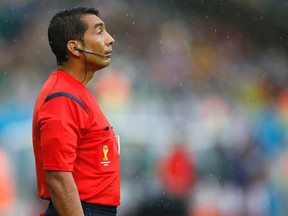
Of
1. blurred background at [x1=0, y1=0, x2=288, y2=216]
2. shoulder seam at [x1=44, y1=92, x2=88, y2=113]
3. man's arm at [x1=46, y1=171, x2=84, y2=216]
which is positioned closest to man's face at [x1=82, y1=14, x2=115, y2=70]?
shoulder seam at [x1=44, y1=92, x2=88, y2=113]

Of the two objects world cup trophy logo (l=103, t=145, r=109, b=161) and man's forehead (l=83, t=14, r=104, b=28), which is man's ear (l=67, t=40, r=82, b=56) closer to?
man's forehead (l=83, t=14, r=104, b=28)

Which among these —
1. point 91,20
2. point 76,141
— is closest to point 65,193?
point 76,141

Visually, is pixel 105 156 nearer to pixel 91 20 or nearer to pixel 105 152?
pixel 105 152

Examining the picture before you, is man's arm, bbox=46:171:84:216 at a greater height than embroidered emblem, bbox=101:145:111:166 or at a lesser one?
lesser

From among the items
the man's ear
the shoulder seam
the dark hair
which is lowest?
Result: the shoulder seam

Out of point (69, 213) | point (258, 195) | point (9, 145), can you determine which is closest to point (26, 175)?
point (9, 145)

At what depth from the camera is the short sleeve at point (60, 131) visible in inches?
102

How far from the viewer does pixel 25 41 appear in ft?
14.3

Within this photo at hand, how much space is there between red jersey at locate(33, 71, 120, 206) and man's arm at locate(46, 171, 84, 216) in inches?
1.0

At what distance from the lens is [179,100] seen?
15.5 ft

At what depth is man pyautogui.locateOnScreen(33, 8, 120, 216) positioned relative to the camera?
259 cm

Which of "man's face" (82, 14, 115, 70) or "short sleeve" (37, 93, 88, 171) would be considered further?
"man's face" (82, 14, 115, 70)

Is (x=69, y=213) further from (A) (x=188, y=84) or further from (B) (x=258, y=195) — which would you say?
(B) (x=258, y=195)

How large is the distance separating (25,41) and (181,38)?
0.90 m
